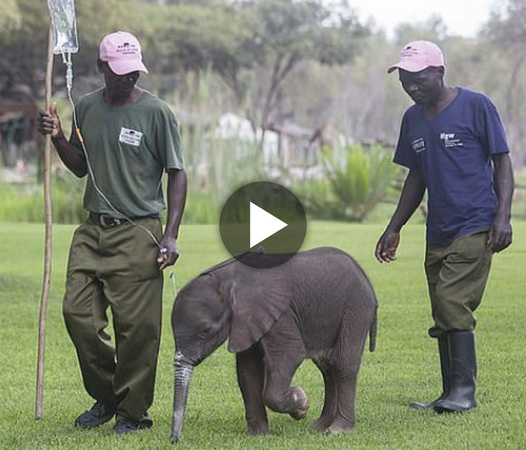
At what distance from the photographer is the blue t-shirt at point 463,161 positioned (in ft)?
23.6

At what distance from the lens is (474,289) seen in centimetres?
722

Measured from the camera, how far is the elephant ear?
623 centimetres

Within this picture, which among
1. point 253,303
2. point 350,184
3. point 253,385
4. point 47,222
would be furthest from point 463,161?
point 350,184

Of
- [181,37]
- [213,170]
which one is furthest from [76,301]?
[181,37]

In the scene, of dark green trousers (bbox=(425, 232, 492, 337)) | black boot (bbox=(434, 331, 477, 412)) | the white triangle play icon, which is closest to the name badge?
the white triangle play icon

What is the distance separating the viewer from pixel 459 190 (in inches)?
284

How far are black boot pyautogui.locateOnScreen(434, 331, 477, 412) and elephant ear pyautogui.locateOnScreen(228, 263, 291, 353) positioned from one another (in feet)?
4.29

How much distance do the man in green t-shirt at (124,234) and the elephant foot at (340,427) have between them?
97 cm

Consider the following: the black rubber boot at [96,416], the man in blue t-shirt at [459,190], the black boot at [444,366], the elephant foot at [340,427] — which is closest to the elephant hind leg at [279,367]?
the elephant foot at [340,427]

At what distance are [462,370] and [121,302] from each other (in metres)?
1.96

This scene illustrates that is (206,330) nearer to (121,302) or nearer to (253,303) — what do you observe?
(253,303)

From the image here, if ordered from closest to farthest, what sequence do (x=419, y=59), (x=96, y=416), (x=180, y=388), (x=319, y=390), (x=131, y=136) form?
1. (x=180, y=388)
2. (x=131, y=136)
3. (x=96, y=416)
4. (x=419, y=59)
5. (x=319, y=390)

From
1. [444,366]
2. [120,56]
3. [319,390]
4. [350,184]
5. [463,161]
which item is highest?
[120,56]

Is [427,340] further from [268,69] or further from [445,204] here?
[268,69]
